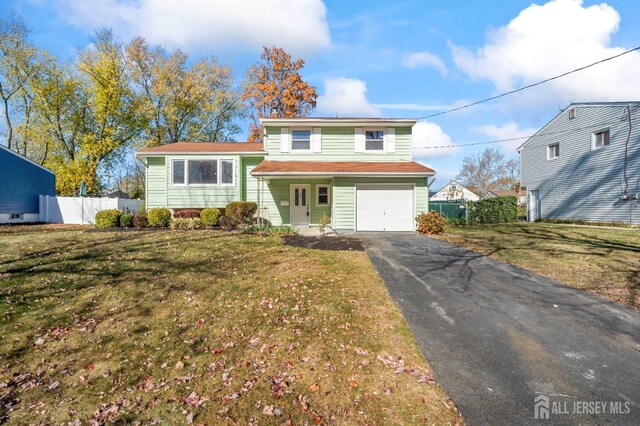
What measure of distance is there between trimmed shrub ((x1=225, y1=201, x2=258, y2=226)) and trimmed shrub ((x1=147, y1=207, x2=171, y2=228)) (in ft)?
9.45

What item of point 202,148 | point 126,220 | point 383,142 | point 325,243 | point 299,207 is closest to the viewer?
point 325,243

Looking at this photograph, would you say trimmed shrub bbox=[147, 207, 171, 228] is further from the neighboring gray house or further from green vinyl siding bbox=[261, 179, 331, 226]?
the neighboring gray house

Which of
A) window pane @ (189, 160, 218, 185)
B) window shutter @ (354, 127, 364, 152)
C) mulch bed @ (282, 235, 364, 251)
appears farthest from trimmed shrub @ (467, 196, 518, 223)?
window pane @ (189, 160, 218, 185)

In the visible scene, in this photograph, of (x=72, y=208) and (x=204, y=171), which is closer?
(x=204, y=171)

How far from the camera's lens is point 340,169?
14.5m

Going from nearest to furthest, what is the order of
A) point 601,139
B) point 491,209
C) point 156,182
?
point 156,182 → point 601,139 → point 491,209

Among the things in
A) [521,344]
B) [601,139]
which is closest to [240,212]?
[521,344]

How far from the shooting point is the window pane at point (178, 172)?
54.6 feet

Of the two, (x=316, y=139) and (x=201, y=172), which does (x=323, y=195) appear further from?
(x=201, y=172)

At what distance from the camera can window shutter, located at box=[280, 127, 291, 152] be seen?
663 inches

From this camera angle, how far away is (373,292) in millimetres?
6113

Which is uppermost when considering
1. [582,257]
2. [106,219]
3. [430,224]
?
[106,219]

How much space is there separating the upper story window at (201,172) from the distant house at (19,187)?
35.7 feet

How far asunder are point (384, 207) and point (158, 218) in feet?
35.1
